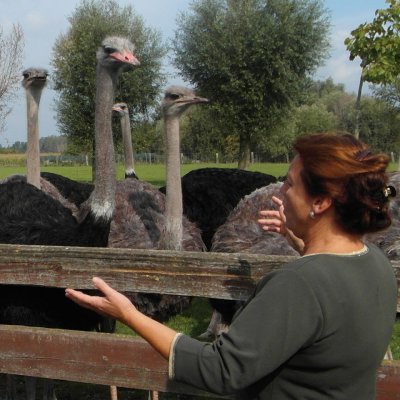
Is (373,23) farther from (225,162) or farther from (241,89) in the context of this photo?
(225,162)

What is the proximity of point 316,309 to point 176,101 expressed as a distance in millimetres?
4209

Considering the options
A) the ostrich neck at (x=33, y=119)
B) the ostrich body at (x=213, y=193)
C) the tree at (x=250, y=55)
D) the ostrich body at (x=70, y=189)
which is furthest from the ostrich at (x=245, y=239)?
the tree at (x=250, y=55)

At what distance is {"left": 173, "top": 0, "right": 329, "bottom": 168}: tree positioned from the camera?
21.0 m

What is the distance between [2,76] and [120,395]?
59.8 feet

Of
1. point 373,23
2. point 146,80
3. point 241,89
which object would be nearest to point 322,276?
point 373,23

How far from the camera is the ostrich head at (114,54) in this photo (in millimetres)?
4676

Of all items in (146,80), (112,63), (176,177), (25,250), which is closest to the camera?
(25,250)

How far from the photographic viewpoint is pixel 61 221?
442cm

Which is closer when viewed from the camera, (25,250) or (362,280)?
(362,280)

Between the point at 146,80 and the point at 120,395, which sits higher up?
the point at 146,80

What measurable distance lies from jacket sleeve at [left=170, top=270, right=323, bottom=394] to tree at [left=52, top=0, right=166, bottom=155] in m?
21.0

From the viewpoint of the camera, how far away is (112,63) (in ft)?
15.4

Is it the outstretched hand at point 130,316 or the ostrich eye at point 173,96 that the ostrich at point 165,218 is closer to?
the ostrich eye at point 173,96

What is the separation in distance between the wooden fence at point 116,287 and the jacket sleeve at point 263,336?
3.33 feet
